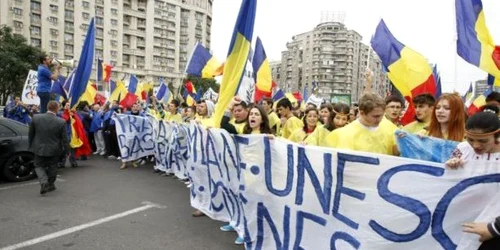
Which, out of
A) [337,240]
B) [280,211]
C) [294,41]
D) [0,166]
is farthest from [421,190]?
[294,41]

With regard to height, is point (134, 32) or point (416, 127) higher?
point (134, 32)

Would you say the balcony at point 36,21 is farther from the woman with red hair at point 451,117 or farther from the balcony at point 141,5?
the woman with red hair at point 451,117

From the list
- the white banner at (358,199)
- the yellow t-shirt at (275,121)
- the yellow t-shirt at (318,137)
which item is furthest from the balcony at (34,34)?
the white banner at (358,199)

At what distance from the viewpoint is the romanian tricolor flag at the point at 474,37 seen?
472 cm

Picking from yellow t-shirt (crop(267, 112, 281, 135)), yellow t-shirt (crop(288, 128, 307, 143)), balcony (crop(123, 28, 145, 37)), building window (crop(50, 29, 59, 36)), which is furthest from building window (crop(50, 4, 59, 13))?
yellow t-shirt (crop(288, 128, 307, 143))

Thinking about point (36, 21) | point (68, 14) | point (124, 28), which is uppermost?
point (68, 14)

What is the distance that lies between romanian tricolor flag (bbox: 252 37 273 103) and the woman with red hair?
531cm

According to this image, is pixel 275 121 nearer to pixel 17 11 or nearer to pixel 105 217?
pixel 105 217

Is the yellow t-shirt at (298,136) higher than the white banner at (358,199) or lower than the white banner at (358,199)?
higher

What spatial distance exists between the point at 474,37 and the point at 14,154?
7.63 metres

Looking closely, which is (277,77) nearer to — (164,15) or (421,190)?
(164,15)

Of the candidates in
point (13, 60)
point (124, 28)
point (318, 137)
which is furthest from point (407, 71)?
point (124, 28)

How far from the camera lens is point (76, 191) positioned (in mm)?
6613

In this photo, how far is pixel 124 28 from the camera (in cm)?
7488
